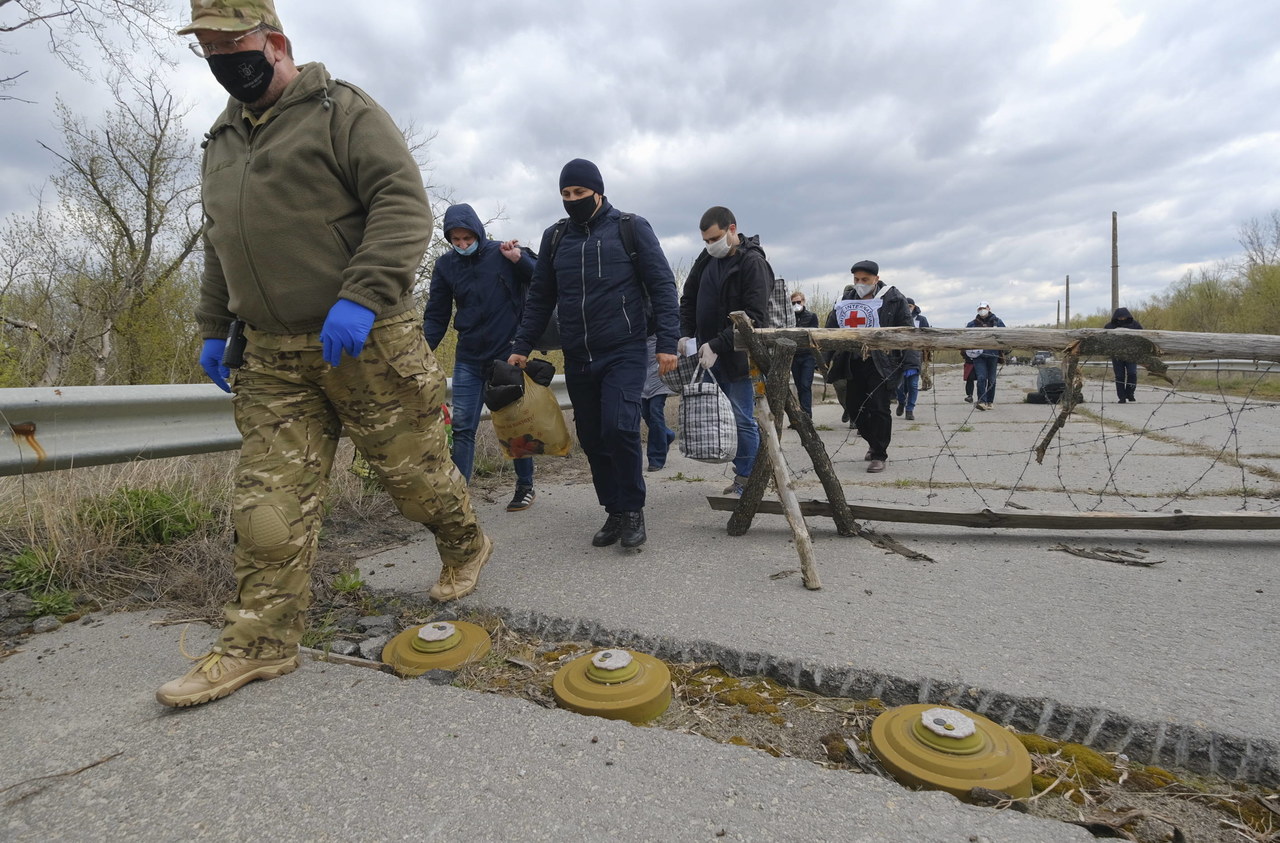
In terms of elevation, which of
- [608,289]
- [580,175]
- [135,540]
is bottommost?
[135,540]

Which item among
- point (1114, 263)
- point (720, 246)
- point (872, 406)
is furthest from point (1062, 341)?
point (1114, 263)

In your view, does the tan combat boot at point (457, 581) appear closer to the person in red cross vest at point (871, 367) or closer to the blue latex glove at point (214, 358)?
the blue latex glove at point (214, 358)

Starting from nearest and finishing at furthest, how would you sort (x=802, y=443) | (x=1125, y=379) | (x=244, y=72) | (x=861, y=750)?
(x=861, y=750), (x=244, y=72), (x=802, y=443), (x=1125, y=379)

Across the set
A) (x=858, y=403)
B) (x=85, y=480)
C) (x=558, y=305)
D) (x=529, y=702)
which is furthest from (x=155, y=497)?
(x=858, y=403)

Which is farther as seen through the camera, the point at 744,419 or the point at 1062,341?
the point at 744,419

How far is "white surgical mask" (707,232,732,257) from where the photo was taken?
4434 mm

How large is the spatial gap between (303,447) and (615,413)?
58.0 inches

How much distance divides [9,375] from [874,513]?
691 centimetres

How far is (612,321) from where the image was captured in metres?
3.39

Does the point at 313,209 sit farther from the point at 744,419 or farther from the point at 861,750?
the point at 744,419

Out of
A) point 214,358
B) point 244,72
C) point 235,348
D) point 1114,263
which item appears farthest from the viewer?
point 1114,263

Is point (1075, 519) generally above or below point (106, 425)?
below

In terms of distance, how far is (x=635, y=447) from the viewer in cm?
339

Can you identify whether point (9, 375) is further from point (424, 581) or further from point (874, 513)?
point (874, 513)
